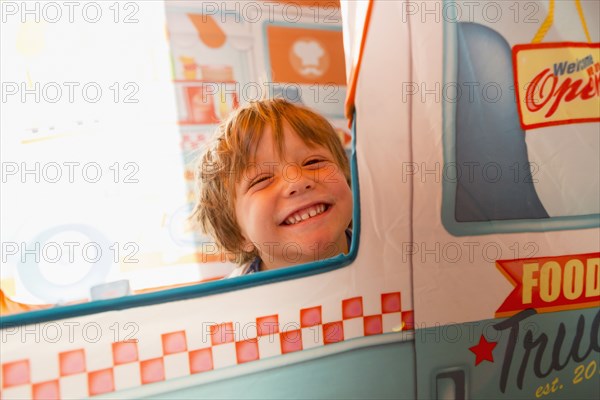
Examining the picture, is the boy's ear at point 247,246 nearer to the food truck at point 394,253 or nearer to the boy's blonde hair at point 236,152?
the boy's blonde hair at point 236,152

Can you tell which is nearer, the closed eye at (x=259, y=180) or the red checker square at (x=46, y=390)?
the red checker square at (x=46, y=390)

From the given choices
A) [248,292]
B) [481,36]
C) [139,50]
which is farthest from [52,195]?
[481,36]

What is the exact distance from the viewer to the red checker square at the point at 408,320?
2.35 feet

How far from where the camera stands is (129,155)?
3.28 ft

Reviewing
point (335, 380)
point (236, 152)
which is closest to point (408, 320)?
point (335, 380)

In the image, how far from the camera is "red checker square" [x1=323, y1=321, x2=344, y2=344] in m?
0.69

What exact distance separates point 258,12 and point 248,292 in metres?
0.79

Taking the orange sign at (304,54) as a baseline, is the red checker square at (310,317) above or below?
below

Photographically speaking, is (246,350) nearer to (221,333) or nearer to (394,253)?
(221,333)

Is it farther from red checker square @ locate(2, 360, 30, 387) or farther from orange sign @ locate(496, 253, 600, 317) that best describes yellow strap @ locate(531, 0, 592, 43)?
red checker square @ locate(2, 360, 30, 387)

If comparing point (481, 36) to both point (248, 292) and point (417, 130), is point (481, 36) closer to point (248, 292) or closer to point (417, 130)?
point (417, 130)

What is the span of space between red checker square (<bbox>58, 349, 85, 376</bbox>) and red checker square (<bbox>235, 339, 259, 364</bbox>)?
0.66ft

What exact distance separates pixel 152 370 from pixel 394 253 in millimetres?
385

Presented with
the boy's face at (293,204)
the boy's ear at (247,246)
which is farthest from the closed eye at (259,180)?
the boy's ear at (247,246)
